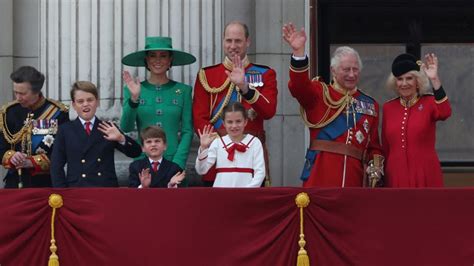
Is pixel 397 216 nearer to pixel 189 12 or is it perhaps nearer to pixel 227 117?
pixel 227 117

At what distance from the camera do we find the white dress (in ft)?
34.7

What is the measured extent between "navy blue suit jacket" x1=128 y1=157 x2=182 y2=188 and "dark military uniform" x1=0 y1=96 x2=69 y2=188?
654 mm

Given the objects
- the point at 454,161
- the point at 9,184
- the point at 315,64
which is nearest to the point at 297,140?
the point at 315,64

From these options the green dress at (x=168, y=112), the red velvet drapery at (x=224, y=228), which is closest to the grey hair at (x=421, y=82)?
the red velvet drapery at (x=224, y=228)

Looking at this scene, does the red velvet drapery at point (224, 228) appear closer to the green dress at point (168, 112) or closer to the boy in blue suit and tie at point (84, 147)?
the boy in blue suit and tie at point (84, 147)

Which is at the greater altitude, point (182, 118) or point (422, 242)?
point (182, 118)

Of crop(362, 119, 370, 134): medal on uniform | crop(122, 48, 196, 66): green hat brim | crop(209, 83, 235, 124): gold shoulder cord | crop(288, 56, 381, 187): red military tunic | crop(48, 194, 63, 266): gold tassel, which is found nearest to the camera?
crop(48, 194, 63, 266): gold tassel

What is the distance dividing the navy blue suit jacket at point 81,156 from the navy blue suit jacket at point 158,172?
0.37 feet

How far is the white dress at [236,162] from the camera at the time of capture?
10578mm

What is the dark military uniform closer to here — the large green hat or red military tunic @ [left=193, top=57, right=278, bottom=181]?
the large green hat

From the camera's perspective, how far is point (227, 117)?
10.6 m

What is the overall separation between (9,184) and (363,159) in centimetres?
253

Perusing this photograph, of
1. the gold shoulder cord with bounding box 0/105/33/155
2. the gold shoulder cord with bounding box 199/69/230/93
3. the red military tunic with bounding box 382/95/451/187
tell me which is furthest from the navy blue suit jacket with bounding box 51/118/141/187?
the red military tunic with bounding box 382/95/451/187

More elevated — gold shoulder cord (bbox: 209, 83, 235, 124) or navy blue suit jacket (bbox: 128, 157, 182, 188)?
gold shoulder cord (bbox: 209, 83, 235, 124)
